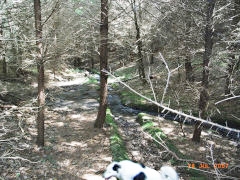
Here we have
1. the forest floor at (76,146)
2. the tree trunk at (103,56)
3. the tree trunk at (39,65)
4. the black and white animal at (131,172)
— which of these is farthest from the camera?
the tree trunk at (103,56)

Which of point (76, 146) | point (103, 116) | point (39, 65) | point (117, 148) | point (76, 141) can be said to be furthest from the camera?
point (103, 116)

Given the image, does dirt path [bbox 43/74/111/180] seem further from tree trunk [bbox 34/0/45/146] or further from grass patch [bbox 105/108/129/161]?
tree trunk [bbox 34/0/45/146]

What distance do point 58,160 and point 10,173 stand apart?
1911 mm

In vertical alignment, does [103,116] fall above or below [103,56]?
below

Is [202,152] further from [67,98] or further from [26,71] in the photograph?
[26,71]

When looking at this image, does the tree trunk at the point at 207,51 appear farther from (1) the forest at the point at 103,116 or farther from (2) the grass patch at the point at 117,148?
(2) the grass patch at the point at 117,148

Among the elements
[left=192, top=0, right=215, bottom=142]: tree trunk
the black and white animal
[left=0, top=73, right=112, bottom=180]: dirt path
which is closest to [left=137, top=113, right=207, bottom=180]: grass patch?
[left=192, top=0, right=215, bottom=142]: tree trunk

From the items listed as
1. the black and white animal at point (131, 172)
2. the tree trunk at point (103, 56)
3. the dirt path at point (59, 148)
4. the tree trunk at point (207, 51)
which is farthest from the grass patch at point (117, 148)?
the tree trunk at point (207, 51)

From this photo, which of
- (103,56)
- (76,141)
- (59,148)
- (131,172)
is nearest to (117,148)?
(76,141)

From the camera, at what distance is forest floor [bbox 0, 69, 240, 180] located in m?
9.56

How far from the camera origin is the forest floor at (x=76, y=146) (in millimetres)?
9562

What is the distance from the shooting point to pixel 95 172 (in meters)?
9.87

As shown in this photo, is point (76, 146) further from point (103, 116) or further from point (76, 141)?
point (103, 116)

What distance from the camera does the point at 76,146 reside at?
12.0 meters
